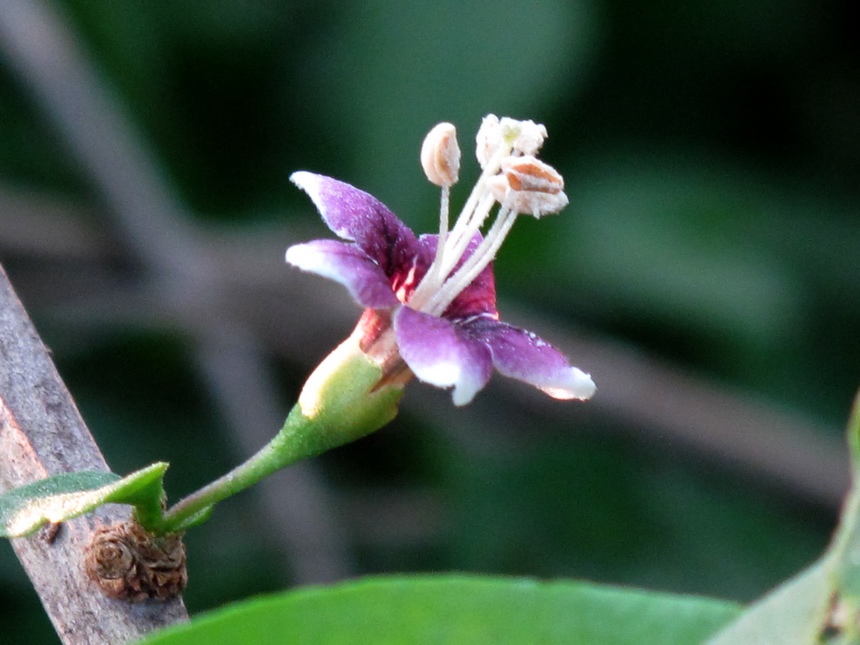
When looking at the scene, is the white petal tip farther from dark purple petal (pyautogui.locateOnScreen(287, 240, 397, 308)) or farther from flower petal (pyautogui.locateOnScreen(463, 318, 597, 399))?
dark purple petal (pyautogui.locateOnScreen(287, 240, 397, 308))

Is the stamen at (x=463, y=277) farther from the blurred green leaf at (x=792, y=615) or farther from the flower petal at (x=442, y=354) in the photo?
the blurred green leaf at (x=792, y=615)

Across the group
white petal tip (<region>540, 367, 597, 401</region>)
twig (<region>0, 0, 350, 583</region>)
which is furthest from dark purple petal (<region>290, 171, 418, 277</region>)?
twig (<region>0, 0, 350, 583</region>)

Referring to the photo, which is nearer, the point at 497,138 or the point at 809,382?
the point at 497,138

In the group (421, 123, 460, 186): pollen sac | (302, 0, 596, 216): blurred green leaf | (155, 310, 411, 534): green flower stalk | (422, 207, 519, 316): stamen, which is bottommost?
(155, 310, 411, 534): green flower stalk

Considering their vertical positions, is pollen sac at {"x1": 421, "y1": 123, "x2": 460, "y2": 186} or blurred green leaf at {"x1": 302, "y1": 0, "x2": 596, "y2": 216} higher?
blurred green leaf at {"x1": 302, "y1": 0, "x2": 596, "y2": 216}

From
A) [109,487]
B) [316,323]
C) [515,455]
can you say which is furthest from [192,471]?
[109,487]

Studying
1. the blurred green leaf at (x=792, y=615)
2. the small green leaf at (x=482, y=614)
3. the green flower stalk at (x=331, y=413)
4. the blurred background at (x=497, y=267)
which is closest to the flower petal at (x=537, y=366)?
the green flower stalk at (x=331, y=413)

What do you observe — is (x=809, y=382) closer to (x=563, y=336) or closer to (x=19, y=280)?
(x=563, y=336)

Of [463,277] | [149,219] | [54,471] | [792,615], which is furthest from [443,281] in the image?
[149,219]
